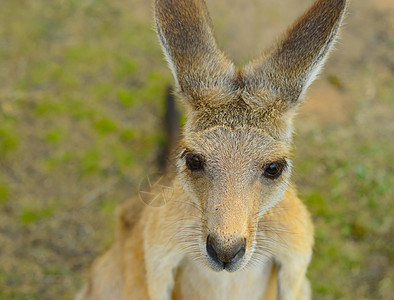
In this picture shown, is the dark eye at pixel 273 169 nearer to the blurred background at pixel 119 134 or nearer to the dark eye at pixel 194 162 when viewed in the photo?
the dark eye at pixel 194 162

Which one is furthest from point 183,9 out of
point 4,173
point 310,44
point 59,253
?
point 4,173

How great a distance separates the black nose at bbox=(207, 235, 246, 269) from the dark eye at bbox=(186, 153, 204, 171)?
1.26 ft

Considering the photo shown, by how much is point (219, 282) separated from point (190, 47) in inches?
56.7

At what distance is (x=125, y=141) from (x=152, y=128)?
36 cm

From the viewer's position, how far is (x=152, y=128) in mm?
5723

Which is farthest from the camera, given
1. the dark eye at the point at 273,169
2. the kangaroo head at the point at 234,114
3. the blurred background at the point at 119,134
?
the blurred background at the point at 119,134

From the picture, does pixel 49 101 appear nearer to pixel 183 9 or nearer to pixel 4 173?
pixel 4 173

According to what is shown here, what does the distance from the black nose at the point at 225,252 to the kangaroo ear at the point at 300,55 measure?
2.83 ft

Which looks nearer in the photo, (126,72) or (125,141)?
(125,141)

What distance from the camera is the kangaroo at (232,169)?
244 cm

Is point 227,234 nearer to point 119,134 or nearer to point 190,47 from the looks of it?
point 190,47

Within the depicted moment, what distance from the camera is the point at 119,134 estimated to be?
564 cm

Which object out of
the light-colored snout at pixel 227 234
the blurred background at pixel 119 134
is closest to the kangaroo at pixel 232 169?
the light-colored snout at pixel 227 234

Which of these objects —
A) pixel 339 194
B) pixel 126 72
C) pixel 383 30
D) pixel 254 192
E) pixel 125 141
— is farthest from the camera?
pixel 383 30
